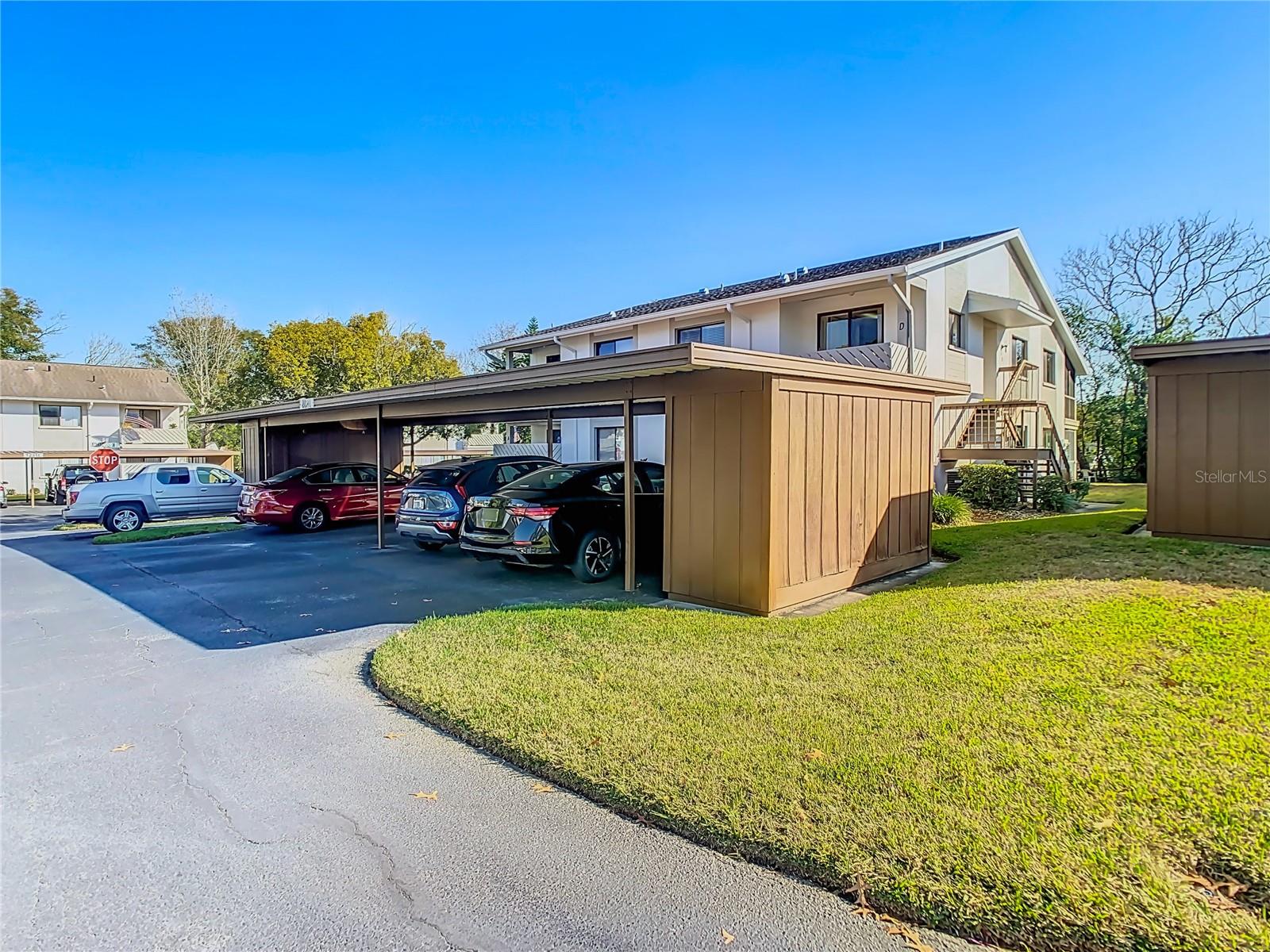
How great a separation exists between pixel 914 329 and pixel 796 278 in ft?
11.8

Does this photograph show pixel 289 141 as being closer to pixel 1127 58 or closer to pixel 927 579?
pixel 927 579

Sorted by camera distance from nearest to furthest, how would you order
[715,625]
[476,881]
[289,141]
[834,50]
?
[476,881], [715,625], [834,50], [289,141]

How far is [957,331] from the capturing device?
1659 cm

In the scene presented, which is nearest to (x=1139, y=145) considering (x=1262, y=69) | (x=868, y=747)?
(x=1262, y=69)

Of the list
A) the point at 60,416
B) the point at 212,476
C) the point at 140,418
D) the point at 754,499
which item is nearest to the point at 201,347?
the point at 140,418

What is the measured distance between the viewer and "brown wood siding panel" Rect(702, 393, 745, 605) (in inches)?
268

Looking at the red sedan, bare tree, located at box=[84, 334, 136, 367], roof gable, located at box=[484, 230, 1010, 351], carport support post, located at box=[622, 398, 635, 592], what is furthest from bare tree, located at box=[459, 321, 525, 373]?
carport support post, located at box=[622, 398, 635, 592]

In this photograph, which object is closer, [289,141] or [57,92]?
[57,92]

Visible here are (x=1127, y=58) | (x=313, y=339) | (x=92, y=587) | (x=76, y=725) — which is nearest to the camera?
(x=76, y=725)

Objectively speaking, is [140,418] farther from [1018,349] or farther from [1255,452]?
[1255,452]

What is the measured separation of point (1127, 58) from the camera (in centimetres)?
1181

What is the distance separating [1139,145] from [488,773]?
19.4 m

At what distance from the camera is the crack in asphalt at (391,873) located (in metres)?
2.44

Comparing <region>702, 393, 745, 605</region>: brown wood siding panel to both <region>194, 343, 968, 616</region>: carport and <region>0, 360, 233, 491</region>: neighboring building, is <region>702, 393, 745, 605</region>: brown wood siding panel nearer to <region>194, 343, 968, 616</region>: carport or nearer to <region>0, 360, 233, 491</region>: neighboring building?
<region>194, 343, 968, 616</region>: carport
